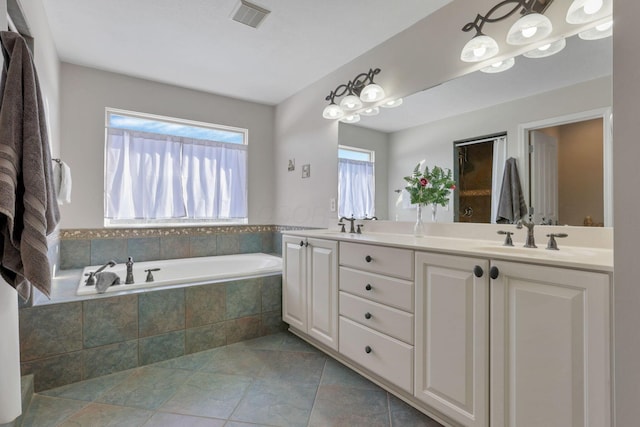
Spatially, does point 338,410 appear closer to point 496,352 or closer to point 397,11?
point 496,352

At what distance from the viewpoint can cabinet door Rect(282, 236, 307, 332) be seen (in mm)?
2396

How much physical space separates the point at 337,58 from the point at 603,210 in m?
2.13

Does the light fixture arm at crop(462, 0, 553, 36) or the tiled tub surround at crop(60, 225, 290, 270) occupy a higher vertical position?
the light fixture arm at crop(462, 0, 553, 36)

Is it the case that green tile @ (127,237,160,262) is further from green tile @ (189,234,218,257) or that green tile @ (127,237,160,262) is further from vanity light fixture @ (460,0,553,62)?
vanity light fixture @ (460,0,553,62)

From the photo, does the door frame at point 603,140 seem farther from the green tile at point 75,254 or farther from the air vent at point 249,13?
the green tile at point 75,254

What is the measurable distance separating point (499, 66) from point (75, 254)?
3593 mm

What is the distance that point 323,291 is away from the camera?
2.18 metres

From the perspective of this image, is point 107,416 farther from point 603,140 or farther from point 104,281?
point 603,140

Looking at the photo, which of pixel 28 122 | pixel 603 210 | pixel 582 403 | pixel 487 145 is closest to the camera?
pixel 582 403

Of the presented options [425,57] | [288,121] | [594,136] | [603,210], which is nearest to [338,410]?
[603,210]

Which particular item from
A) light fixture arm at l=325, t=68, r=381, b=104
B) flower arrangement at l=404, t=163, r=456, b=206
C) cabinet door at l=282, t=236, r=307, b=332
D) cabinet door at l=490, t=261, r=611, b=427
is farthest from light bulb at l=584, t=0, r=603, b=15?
cabinet door at l=282, t=236, r=307, b=332

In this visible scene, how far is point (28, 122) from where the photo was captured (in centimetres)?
117

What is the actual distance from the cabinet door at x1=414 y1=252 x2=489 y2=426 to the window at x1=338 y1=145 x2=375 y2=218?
1109mm

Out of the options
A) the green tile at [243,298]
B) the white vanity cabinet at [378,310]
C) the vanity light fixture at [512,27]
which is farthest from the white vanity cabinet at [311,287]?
the vanity light fixture at [512,27]
